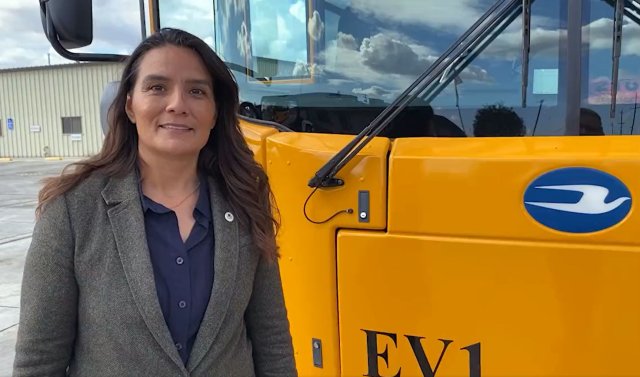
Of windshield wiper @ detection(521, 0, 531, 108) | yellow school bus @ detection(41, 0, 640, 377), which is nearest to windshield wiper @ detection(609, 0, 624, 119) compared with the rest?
yellow school bus @ detection(41, 0, 640, 377)

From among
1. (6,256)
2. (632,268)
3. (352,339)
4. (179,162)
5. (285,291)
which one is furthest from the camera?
(6,256)

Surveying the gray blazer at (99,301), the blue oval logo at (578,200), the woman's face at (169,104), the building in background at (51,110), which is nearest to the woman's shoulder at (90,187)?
the gray blazer at (99,301)

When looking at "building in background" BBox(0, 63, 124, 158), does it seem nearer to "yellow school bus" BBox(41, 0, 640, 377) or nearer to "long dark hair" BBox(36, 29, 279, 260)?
"yellow school bus" BBox(41, 0, 640, 377)

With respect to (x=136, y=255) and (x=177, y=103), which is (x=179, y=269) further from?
(x=177, y=103)

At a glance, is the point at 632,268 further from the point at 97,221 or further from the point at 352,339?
the point at 97,221

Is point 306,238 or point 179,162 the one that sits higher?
point 179,162

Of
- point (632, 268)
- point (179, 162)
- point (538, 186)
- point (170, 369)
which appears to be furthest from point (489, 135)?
point (170, 369)

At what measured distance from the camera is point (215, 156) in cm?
152

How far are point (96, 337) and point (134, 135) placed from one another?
1.63 ft

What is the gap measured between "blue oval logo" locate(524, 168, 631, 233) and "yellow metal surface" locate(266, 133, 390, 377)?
45 centimetres

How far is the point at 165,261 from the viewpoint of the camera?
4.15 ft

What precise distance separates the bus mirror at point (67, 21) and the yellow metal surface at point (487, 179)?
119cm

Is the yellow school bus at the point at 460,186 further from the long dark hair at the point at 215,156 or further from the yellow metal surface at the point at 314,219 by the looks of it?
the long dark hair at the point at 215,156

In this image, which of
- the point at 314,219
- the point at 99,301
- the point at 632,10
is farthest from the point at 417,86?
the point at 99,301
